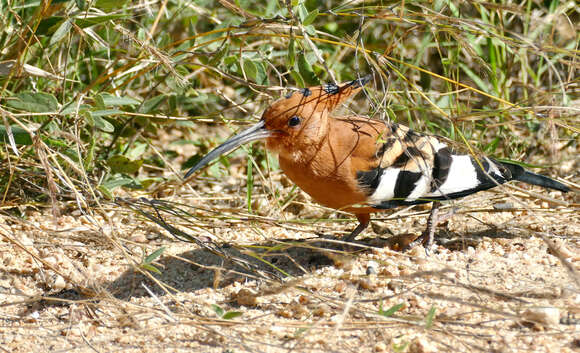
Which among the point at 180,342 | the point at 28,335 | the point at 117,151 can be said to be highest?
the point at 117,151

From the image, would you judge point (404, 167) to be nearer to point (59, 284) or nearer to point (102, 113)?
point (102, 113)

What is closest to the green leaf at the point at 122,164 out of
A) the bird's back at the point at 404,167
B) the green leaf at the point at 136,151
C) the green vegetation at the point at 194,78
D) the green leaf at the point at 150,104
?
the green vegetation at the point at 194,78

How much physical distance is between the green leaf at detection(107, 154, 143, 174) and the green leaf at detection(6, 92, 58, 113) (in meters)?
0.62

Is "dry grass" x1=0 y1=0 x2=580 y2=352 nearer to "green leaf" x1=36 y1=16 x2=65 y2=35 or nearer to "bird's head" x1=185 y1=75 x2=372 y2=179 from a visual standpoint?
"green leaf" x1=36 y1=16 x2=65 y2=35

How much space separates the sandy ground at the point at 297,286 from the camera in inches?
103

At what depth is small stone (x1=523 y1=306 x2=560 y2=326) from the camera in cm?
256

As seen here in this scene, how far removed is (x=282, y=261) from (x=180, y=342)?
976mm

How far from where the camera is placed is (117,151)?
4.36 metres

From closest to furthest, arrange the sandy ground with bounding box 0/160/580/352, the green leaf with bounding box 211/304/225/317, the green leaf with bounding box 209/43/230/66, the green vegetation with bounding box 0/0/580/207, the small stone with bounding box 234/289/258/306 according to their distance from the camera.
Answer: the sandy ground with bounding box 0/160/580/352, the green leaf with bounding box 211/304/225/317, the small stone with bounding box 234/289/258/306, the green vegetation with bounding box 0/0/580/207, the green leaf with bounding box 209/43/230/66

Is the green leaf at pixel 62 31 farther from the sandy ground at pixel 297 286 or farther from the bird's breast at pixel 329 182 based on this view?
the bird's breast at pixel 329 182

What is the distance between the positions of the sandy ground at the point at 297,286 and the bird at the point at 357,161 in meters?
0.24

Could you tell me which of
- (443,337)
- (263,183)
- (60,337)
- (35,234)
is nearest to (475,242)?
(443,337)

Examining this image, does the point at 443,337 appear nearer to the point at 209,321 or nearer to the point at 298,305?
the point at 298,305

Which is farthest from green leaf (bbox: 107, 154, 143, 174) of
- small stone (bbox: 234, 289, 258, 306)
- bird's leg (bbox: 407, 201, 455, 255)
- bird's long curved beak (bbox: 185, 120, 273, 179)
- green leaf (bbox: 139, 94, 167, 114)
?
bird's leg (bbox: 407, 201, 455, 255)
